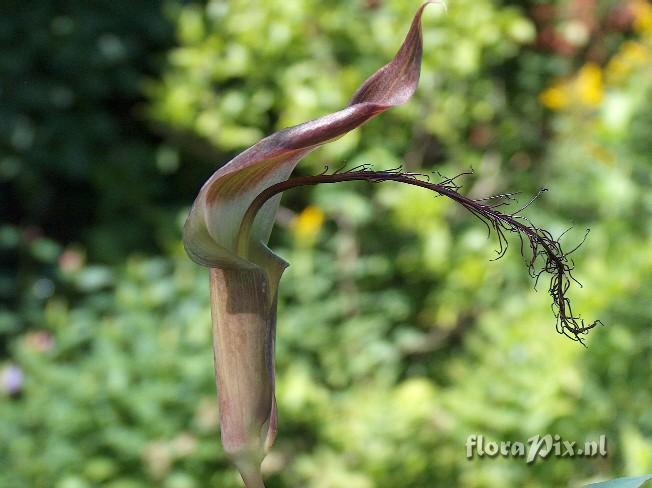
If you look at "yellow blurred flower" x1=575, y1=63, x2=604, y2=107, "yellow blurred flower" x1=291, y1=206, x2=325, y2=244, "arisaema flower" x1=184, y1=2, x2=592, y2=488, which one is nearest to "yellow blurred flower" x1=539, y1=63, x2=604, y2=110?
"yellow blurred flower" x1=575, y1=63, x2=604, y2=107

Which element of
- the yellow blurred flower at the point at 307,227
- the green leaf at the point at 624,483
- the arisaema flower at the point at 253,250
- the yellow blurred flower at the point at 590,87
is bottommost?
the green leaf at the point at 624,483

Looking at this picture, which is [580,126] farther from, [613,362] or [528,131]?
[613,362]

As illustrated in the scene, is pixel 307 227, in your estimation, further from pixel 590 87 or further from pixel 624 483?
pixel 624 483

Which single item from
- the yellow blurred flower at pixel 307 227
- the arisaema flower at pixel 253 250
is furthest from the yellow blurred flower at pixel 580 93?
the arisaema flower at pixel 253 250

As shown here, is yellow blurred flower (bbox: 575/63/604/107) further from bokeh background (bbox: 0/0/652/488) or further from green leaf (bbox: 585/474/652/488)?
green leaf (bbox: 585/474/652/488)

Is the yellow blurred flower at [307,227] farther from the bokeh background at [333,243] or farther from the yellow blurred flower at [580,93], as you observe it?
the yellow blurred flower at [580,93]

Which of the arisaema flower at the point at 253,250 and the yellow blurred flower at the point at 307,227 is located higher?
the yellow blurred flower at the point at 307,227
